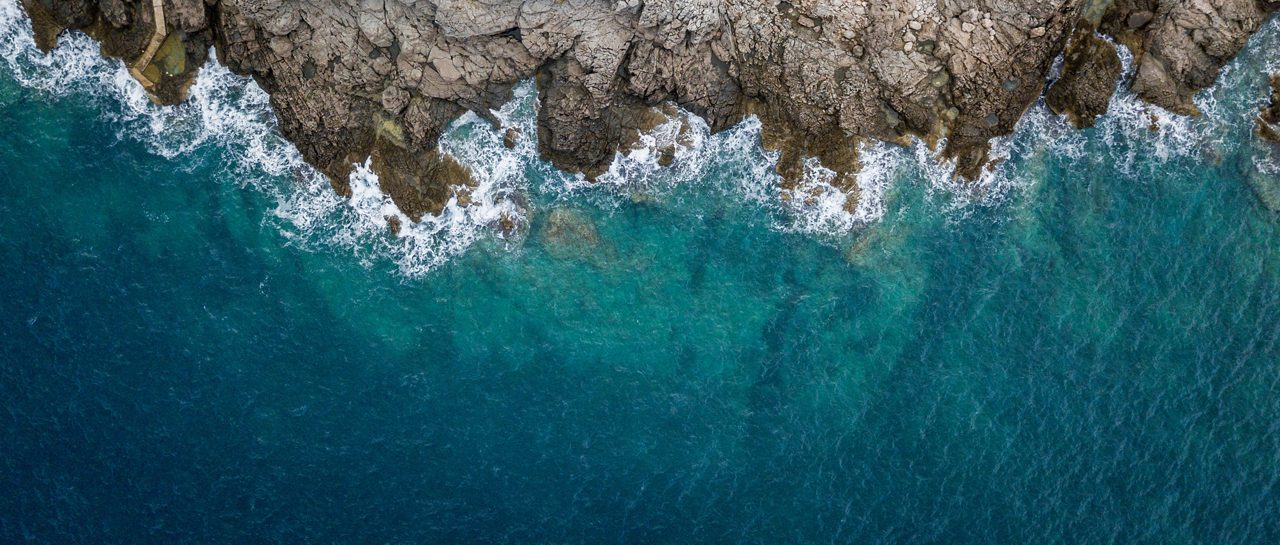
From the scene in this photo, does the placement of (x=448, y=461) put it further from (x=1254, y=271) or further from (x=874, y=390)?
(x=1254, y=271)

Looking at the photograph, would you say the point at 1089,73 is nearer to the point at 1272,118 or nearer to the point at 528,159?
the point at 1272,118

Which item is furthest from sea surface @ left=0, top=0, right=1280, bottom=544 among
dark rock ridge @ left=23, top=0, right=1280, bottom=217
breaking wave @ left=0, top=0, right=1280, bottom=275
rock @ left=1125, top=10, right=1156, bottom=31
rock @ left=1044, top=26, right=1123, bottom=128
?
rock @ left=1125, top=10, right=1156, bottom=31

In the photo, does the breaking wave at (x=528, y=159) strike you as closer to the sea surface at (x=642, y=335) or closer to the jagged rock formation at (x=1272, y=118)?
the sea surface at (x=642, y=335)

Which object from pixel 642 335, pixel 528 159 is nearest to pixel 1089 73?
pixel 642 335

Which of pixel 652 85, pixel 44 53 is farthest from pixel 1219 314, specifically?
pixel 44 53

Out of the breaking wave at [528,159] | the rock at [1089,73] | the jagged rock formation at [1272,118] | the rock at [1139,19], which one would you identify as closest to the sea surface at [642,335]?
the breaking wave at [528,159]
